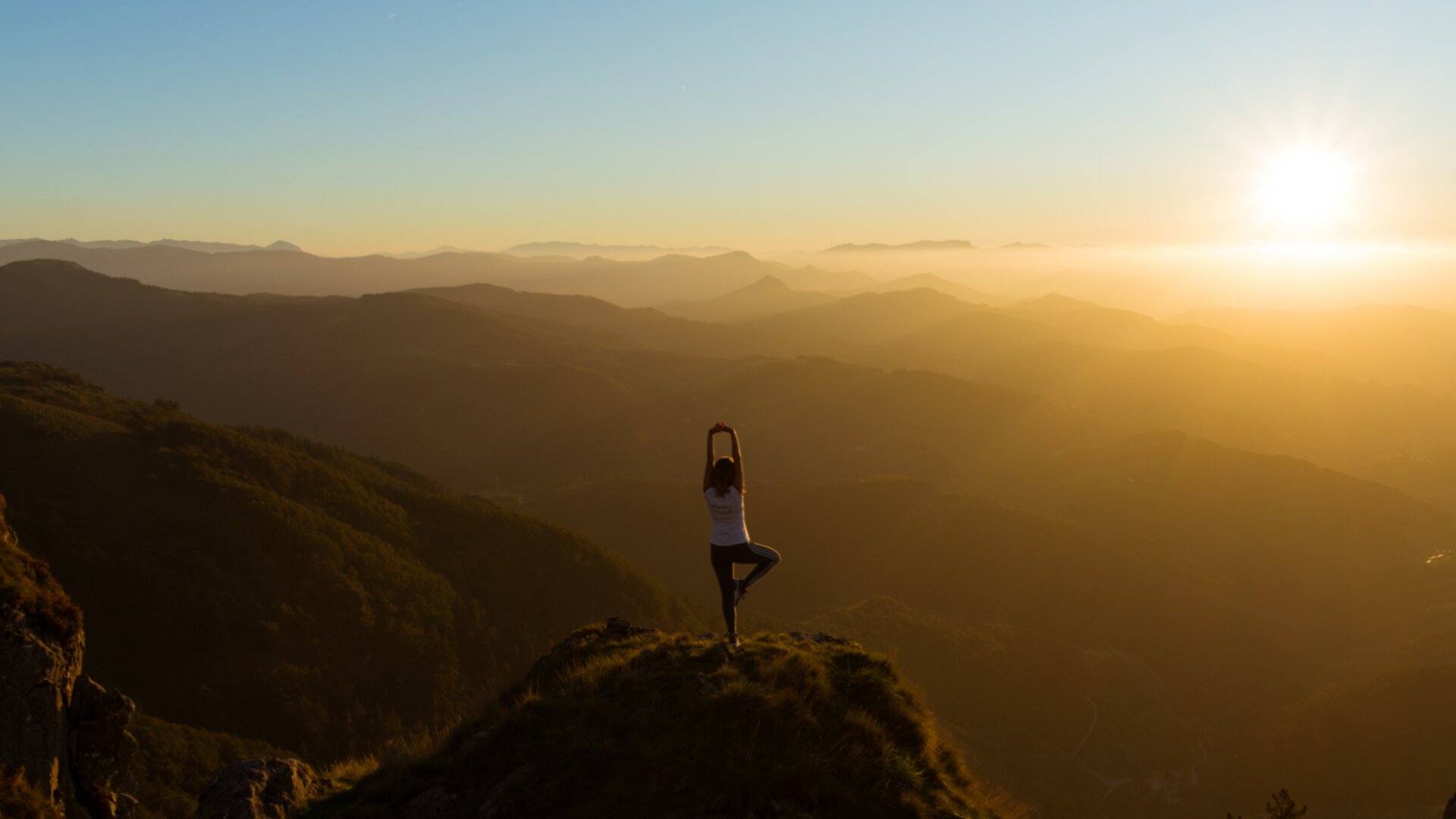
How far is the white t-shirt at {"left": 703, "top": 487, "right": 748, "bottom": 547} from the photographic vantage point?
10773 mm

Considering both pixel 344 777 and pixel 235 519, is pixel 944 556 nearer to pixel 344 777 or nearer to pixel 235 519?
pixel 235 519

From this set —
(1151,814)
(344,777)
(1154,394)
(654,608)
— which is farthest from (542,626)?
(1154,394)

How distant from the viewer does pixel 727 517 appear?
1086 cm

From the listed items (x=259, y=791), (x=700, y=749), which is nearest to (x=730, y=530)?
(x=700, y=749)

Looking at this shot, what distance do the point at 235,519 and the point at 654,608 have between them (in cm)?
2601

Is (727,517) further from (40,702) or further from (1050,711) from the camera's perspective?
(1050,711)

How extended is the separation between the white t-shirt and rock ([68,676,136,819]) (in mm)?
9504

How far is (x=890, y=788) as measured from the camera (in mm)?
8688

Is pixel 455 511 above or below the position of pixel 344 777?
below

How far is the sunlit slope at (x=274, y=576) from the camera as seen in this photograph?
→ 3828cm

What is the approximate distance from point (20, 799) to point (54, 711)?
7.18 feet

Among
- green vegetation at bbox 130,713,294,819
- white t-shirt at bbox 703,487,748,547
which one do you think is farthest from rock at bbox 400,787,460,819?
green vegetation at bbox 130,713,294,819

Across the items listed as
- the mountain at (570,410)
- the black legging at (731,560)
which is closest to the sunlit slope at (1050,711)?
the black legging at (731,560)

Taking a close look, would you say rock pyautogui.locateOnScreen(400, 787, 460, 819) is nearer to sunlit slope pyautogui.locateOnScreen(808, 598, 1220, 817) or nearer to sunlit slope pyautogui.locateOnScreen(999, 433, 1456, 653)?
sunlit slope pyautogui.locateOnScreen(808, 598, 1220, 817)
